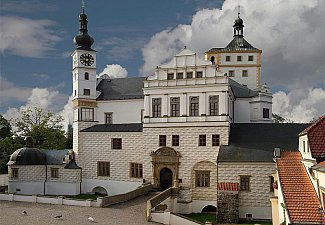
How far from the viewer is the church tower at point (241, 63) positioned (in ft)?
132

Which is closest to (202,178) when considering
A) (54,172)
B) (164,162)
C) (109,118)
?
(164,162)

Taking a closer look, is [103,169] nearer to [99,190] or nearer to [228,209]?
[99,190]

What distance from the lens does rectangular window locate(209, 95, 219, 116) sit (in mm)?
29750

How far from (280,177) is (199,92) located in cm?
1438

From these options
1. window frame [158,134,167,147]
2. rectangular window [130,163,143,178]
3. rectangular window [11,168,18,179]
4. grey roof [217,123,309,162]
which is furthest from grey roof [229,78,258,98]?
rectangular window [11,168,18,179]

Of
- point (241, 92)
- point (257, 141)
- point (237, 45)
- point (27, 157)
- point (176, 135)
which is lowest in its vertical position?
point (27, 157)

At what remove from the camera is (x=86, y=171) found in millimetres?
34844

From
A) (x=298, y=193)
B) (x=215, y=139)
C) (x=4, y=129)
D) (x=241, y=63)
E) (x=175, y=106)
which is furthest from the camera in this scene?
(x=4, y=129)

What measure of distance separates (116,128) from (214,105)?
8.98 meters

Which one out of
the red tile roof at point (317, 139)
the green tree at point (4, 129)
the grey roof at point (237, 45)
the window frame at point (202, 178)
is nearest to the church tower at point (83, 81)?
the window frame at point (202, 178)

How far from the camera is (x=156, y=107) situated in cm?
3153

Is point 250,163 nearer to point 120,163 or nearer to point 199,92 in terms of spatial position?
point 199,92

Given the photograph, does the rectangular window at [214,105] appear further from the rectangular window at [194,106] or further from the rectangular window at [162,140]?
the rectangular window at [162,140]

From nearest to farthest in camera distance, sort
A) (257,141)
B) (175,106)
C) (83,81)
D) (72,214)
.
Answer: (72,214) < (257,141) < (175,106) < (83,81)
